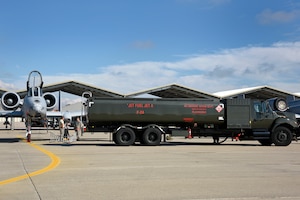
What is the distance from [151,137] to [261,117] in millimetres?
6198

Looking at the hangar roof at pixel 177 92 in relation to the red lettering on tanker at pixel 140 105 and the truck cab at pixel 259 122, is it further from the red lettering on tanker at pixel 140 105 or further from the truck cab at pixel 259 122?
the red lettering on tanker at pixel 140 105

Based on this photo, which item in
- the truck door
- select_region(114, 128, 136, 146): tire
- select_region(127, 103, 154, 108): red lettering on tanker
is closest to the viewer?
select_region(114, 128, 136, 146): tire

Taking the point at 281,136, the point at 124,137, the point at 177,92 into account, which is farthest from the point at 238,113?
the point at 177,92

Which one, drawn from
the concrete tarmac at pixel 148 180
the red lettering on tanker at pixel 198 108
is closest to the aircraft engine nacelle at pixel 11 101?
the red lettering on tanker at pixel 198 108

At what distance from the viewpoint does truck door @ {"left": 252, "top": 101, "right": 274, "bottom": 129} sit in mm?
20875

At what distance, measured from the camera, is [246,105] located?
20.8 m

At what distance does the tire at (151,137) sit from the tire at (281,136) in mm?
6372

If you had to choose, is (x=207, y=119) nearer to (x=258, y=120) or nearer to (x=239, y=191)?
(x=258, y=120)

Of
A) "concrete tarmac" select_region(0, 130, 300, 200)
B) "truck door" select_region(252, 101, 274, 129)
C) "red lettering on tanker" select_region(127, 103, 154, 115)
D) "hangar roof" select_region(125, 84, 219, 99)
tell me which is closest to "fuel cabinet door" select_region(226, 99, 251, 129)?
"truck door" select_region(252, 101, 274, 129)

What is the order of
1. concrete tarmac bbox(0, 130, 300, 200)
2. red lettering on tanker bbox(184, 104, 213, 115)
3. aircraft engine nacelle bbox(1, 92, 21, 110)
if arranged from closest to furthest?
concrete tarmac bbox(0, 130, 300, 200) → red lettering on tanker bbox(184, 104, 213, 115) → aircraft engine nacelle bbox(1, 92, 21, 110)

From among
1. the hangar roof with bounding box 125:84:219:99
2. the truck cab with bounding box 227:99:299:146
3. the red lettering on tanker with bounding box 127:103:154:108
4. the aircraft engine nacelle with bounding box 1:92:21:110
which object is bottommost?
the truck cab with bounding box 227:99:299:146

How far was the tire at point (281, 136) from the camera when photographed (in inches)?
814

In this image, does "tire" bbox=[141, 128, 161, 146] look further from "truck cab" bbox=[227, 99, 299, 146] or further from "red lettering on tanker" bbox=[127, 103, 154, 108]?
"truck cab" bbox=[227, 99, 299, 146]

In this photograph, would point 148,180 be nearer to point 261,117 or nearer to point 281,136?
point 261,117
